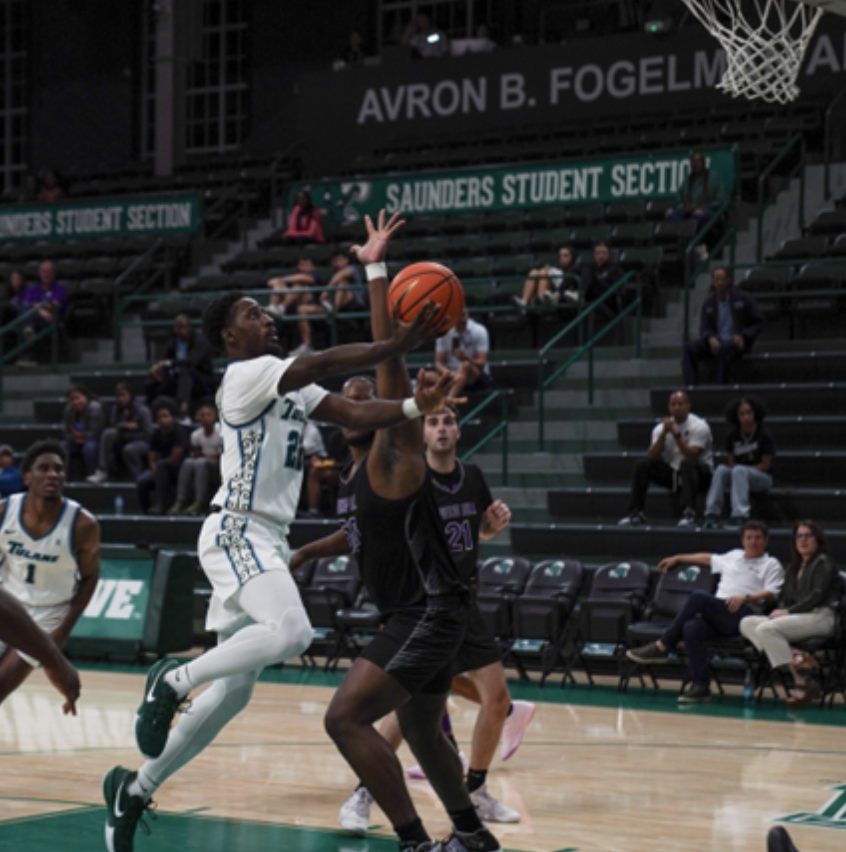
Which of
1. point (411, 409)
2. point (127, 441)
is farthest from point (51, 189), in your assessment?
point (411, 409)

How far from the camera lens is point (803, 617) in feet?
36.2

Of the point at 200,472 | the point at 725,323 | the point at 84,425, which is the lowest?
the point at 200,472

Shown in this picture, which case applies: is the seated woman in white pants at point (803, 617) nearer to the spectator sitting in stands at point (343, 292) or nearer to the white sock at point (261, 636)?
the white sock at point (261, 636)

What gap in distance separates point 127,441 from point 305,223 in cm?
508

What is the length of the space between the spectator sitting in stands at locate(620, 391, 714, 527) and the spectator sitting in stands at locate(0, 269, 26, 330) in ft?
34.3

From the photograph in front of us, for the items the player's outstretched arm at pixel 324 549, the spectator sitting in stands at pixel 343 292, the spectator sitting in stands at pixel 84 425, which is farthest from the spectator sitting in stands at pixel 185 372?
the player's outstretched arm at pixel 324 549

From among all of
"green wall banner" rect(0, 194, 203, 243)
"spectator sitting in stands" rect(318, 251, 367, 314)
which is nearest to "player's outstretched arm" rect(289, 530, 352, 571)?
"spectator sitting in stands" rect(318, 251, 367, 314)

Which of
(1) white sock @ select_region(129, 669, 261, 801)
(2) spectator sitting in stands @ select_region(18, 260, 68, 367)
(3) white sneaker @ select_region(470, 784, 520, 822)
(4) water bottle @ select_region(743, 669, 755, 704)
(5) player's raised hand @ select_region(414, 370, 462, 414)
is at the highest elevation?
(2) spectator sitting in stands @ select_region(18, 260, 68, 367)

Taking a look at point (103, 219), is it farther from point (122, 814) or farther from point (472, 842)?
point (472, 842)

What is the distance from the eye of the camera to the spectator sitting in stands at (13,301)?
20.9 metres

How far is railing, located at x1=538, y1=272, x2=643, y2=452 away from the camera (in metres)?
15.6

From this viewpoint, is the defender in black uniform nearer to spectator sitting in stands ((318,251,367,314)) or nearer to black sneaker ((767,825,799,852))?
black sneaker ((767,825,799,852))

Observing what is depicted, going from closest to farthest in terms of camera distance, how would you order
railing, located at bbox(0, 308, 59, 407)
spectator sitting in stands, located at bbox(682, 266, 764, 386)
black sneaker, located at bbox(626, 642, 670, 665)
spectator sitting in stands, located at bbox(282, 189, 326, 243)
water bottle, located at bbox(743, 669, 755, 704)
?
water bottle, located at bbox(743, 669, 755, 704)
black sneaker, located at bbox(626, 642, 670, 665)
spectator sitting in stands, located at bbox(682, 266, 764, 386)
railing, located at bbox(0, 308, 59, 407)
spectator sitting in stands, located at bbox(282, 189, 326, 243)

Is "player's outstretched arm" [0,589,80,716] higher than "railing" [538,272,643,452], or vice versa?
"railing" [538,272,643,452]
